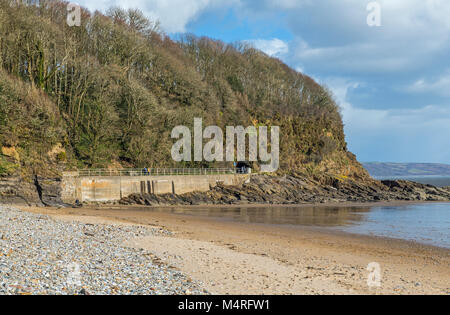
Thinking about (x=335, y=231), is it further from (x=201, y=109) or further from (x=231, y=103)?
(x=231, y=103)

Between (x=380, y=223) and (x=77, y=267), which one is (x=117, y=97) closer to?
(x=380, y=223)

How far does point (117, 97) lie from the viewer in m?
53.9

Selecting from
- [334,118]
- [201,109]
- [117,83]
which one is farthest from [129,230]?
[334,118]

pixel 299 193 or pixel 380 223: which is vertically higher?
pixel 299 193

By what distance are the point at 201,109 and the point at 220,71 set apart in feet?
63.6

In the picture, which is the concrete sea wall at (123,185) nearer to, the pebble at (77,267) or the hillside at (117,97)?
the hillside at (117,97)

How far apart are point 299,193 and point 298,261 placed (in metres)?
43.4

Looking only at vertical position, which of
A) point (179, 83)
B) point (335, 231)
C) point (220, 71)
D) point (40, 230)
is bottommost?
point (335, 231)

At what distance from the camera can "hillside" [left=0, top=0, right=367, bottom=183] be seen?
40250mm

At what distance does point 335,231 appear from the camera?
29000 mm

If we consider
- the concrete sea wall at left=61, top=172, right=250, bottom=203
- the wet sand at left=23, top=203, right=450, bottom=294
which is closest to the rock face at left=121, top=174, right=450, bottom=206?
the concrete sea wall at left=61, top=172, right=250, bottom=203

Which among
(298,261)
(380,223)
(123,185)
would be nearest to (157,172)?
(123,185)

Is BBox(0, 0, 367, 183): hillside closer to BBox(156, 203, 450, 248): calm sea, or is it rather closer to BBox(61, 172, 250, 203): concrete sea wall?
BBox(61, 172, 250, 203): concrete sea wall

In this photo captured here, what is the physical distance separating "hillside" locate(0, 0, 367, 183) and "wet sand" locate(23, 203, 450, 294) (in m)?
22.3
